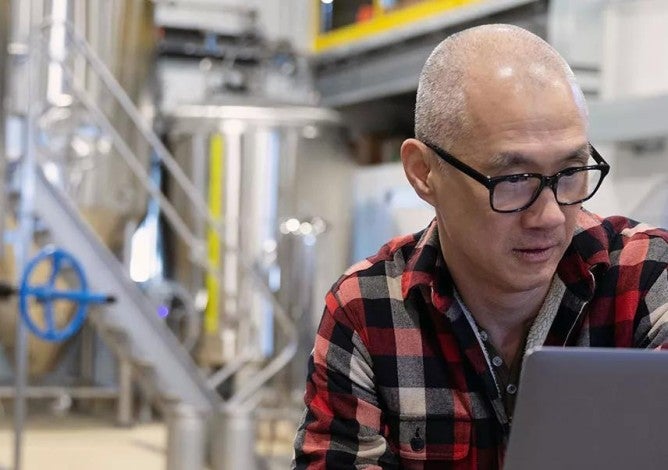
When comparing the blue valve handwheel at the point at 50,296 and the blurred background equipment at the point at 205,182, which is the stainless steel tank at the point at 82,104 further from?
the blue valve handwheel at the point at 50,296

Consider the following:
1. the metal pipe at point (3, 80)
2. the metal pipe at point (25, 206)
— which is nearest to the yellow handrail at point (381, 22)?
the metal pipe at point (25, 206)

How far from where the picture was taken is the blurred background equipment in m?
4.26

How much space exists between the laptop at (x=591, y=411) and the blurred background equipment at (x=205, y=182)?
8.75ft

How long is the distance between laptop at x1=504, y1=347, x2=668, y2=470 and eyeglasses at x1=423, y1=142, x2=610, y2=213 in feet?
0.83

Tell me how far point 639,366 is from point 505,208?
0.28m

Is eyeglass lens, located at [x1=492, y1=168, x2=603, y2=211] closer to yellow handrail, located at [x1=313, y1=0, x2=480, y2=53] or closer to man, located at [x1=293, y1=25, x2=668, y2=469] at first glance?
man, located at [x1=293, y1=25, x2=668, y2=469]

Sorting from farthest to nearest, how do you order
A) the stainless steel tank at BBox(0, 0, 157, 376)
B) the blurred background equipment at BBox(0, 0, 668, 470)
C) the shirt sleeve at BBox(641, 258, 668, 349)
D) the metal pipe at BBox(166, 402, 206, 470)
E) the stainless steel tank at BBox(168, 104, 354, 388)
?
the stainless steel tank at BBox(168, 104, 354, 388) → the stainless steel tank at BBox(0, 0, 157, 376) → the blurred background equipment at BBox(0, 0, 668, 470) → the metal pipe at BBox(166, 402, 206, 470) → the shirt sleeve at BBox(641, 258, 668, 349)

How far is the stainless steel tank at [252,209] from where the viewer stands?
535 centimetres

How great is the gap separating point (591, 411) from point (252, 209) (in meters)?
4.67

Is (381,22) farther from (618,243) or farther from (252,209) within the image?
(618,243)

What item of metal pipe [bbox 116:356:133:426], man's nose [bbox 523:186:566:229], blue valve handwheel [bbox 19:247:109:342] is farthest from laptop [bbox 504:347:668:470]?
metal pipe [bbox 116:356:133:426]

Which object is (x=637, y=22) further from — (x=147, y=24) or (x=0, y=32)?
(x=147, y=24)

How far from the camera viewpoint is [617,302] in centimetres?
125

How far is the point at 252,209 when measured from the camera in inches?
217
